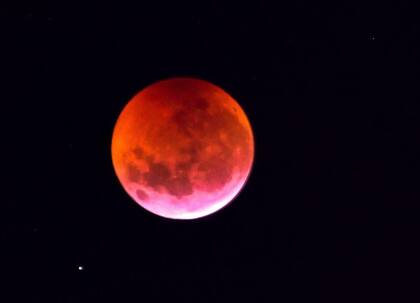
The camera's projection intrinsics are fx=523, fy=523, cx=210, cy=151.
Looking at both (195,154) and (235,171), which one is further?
(235,171)

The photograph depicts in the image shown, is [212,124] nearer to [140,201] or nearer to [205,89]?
[205,89]

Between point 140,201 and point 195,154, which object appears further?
point 140,201

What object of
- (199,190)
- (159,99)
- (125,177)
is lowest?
(199,190)

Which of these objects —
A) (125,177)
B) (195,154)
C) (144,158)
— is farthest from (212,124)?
(125,177)

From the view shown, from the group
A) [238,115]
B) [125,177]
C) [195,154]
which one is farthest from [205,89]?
[125,177]

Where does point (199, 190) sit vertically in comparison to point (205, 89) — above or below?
below

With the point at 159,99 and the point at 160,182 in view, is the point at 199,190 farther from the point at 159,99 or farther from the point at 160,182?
the point at 159,99
